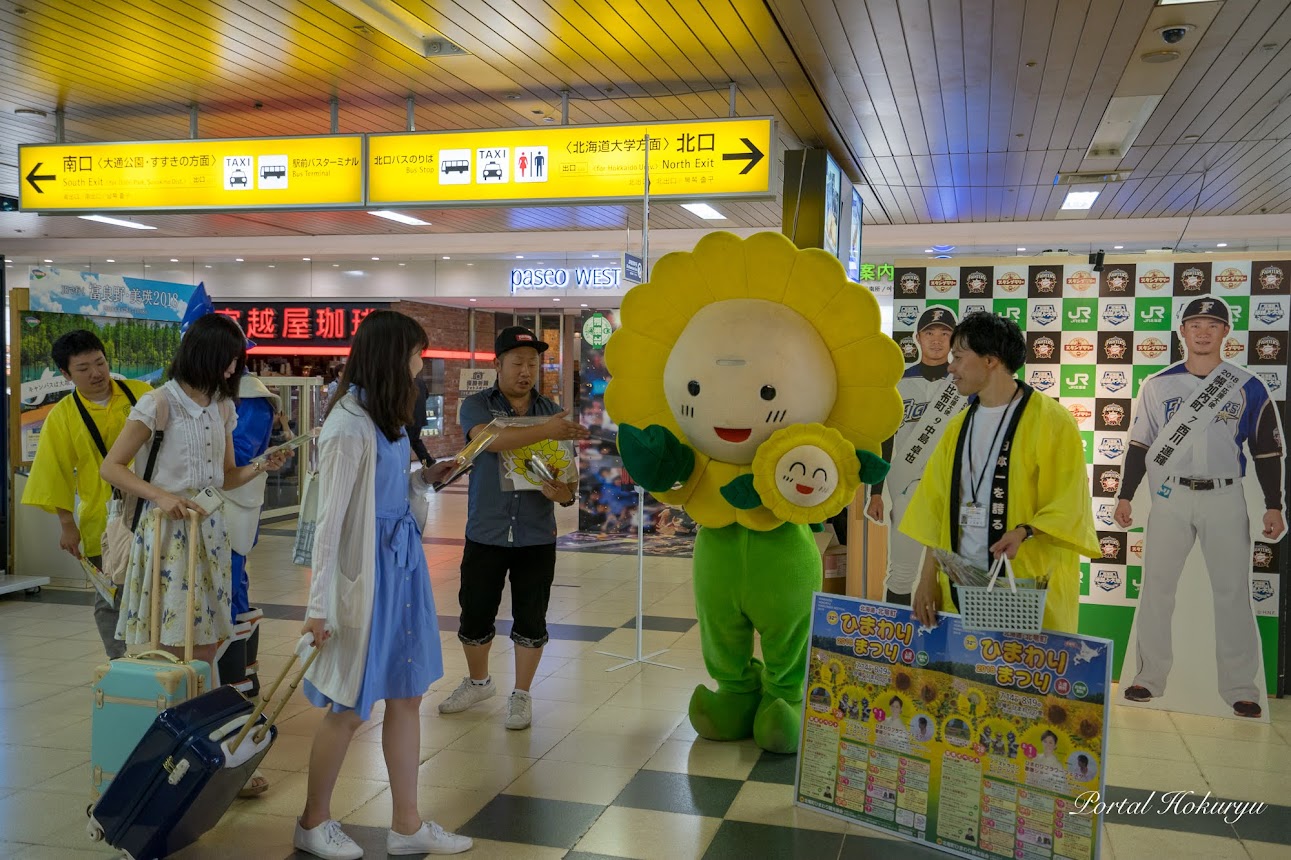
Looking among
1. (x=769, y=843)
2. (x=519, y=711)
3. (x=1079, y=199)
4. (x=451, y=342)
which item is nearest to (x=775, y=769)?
(x=769, y=843)

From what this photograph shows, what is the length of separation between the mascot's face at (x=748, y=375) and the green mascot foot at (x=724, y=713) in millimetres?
947

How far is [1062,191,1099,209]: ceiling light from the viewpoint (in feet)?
30.5

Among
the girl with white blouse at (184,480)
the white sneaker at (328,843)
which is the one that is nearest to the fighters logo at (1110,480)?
the white sneaker at (328,843)

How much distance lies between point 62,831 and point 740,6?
4103mm

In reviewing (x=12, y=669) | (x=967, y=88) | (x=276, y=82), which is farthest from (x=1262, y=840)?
(x=276, y=82)

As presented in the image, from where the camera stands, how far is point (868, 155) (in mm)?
7734

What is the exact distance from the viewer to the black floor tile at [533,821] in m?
3.26

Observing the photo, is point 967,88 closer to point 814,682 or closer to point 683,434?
point 683,434

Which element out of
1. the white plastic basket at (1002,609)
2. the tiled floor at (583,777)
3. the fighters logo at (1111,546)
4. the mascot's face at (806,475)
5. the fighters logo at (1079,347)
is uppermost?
the fighters logo at (1079,347)

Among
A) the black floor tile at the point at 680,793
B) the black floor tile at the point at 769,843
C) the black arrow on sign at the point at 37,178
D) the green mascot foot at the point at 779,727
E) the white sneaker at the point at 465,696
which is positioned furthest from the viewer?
the black arrow on sign at the point at 37,178

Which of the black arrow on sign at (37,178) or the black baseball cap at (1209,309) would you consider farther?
the black arrow on sign at (37,178)

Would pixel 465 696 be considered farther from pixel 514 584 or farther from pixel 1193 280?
pixel 1193 280

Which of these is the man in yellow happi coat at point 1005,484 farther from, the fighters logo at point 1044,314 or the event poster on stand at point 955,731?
the fighters logo at point 1044,314

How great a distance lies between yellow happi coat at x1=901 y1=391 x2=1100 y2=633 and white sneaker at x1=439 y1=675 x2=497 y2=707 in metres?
2.04
